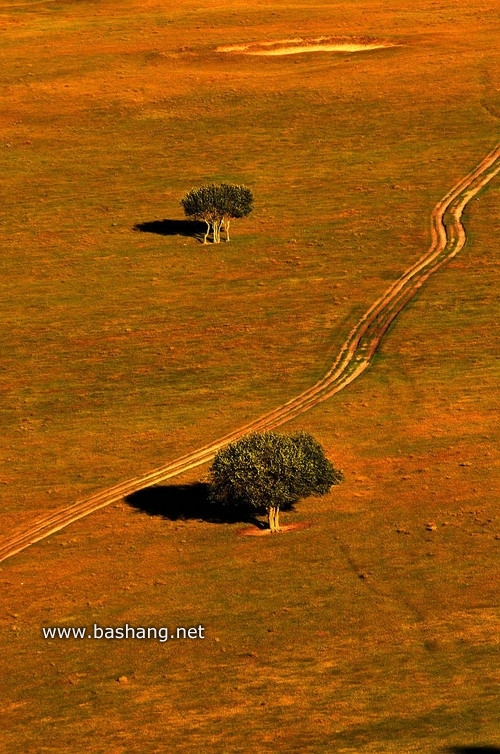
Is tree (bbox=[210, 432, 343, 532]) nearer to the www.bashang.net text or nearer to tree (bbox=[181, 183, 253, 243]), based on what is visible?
the www.bashang.net text

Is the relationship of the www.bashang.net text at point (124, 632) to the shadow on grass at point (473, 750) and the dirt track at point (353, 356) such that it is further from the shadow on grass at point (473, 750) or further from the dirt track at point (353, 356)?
the shadow on grass at point (473, 750)

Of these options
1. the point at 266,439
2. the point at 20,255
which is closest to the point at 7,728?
the point at 266,439

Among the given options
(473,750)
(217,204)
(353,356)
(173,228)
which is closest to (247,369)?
(353,356)

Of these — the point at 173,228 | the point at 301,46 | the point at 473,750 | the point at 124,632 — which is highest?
the point at 301,46

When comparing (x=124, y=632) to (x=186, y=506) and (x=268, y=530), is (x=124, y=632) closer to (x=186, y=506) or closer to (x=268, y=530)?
(x=268, y=530)

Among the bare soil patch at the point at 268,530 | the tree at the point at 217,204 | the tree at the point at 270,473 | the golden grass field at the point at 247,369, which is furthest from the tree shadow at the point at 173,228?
the bare soil patch at the point at 268,530
